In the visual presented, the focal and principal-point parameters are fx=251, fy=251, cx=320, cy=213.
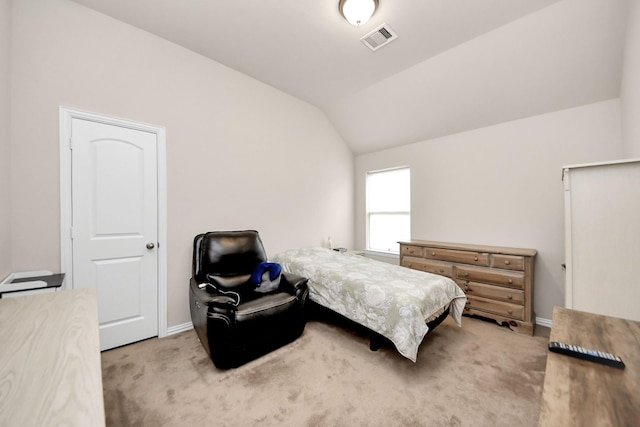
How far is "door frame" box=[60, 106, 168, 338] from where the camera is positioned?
211cm

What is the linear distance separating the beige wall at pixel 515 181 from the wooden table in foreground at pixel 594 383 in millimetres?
2271

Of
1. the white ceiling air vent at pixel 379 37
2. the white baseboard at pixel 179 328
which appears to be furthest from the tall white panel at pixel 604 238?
the white baseboard at pixel 179 328

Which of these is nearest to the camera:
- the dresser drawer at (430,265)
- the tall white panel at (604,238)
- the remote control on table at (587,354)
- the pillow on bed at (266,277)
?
the remote control on table at (587,354)

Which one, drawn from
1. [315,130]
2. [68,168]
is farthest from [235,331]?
[315,130]

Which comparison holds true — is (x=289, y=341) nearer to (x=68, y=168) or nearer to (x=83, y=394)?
(x=83, y=394)

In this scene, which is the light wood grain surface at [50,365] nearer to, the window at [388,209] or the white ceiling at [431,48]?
the white ceiling at [431,48]

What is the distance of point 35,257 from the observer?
79.6 inches

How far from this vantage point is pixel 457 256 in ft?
10.2

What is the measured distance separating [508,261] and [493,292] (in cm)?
39

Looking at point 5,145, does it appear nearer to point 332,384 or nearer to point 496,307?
point 332,384

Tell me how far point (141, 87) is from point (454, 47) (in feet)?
10.5

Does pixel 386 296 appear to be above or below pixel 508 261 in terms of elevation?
below

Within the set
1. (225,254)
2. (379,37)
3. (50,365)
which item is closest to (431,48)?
(379,37)

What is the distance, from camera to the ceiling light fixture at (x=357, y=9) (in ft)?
6.56
